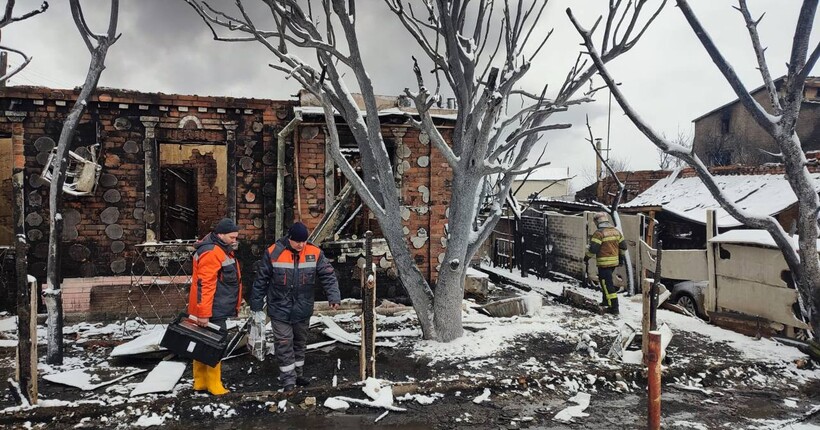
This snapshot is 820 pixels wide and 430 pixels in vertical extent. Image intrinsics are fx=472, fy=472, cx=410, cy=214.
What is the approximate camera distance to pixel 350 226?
32.2 ft

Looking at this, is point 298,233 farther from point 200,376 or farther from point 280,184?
point 280,184

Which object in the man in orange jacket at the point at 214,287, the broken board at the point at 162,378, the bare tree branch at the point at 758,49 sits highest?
the bare tree branch at the point at 758,49

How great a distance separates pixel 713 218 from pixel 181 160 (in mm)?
13217

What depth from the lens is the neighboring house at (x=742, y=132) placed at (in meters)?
24.5

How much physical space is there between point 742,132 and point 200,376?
109 feet

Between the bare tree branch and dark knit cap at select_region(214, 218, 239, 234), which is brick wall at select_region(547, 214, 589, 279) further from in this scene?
dark knit cap at select_region(214, 218, 239, 234)

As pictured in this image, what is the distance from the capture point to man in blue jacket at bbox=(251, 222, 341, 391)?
207 inches

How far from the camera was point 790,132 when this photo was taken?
5.29m

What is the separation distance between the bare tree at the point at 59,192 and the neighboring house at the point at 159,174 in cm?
218

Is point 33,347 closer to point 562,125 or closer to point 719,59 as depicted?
point 562,125

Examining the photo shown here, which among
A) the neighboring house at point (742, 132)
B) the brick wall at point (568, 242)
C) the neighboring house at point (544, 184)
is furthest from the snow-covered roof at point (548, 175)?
the brick wall at point (568, 242)

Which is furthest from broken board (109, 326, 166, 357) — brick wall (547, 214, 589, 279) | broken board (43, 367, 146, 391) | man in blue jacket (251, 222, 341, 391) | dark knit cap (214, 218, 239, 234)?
brick wall (547, 214, 589, 279)

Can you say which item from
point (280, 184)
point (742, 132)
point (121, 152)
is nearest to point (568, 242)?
point (280, 184)

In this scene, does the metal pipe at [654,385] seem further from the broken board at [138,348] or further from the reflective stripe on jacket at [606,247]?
the reflective stripe on jacket at [606,247]
